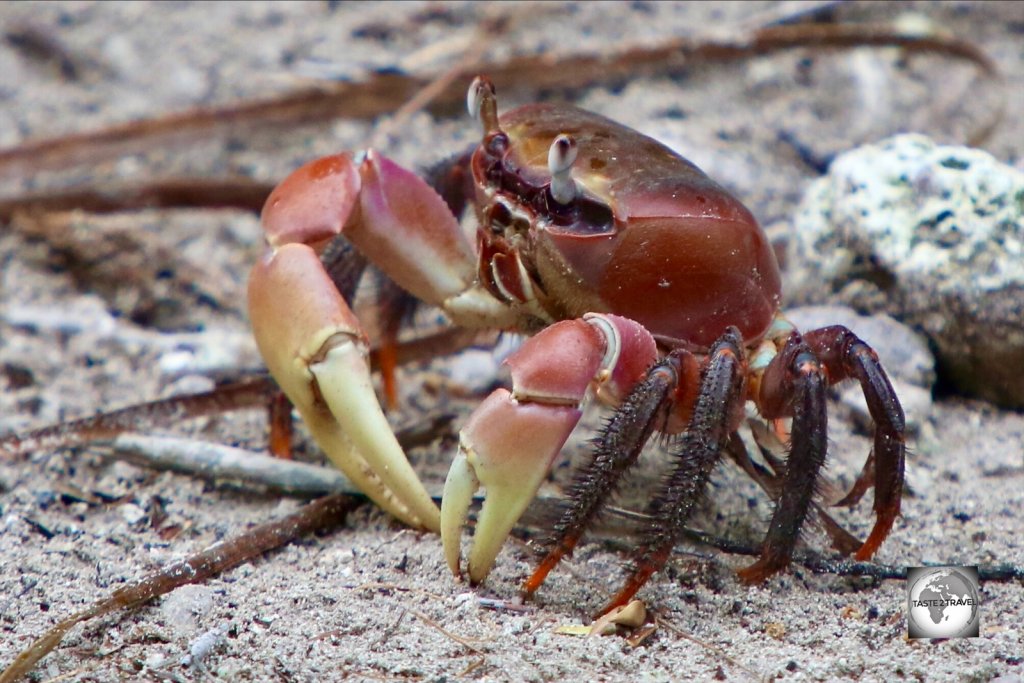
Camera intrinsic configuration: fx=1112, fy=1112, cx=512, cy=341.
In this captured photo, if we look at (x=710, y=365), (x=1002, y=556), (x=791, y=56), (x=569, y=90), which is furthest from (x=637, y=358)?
(x=791, y=56)

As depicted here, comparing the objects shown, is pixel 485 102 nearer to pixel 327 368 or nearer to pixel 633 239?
pixel 633 239

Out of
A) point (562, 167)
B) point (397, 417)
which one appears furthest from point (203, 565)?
point (562, 167)

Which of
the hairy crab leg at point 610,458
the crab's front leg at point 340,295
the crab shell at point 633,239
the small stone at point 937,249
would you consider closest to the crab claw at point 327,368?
the crab's front leg at point 340,295

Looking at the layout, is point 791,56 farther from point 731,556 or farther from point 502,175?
point 731,556

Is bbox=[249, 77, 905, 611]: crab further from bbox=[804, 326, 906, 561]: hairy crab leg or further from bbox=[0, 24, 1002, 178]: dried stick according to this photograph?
bbox=[0, 24, 1002, 178]: dried stick

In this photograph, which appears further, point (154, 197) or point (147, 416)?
point (154, 197)
